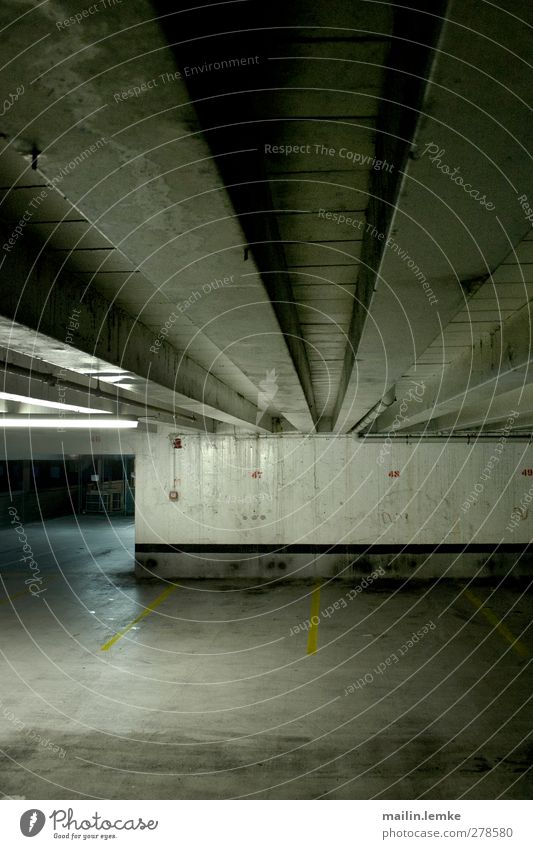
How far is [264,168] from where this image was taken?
1950mm

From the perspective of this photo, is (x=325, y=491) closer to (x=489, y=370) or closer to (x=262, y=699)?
(x=262, y=699)

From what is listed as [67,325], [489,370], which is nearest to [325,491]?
[489,370]

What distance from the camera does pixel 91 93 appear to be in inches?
43.0

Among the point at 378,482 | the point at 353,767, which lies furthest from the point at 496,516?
the point at 353,767

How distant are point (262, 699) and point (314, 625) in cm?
299

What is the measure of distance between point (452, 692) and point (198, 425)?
6.56m

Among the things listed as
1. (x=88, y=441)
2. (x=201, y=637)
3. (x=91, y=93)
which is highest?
(x=91, y=93)

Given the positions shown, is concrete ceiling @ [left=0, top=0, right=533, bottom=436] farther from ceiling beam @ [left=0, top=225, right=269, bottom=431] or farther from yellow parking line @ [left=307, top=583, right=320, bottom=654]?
yellow parking line @ [left=307, top=583, right=320, bottom=654]

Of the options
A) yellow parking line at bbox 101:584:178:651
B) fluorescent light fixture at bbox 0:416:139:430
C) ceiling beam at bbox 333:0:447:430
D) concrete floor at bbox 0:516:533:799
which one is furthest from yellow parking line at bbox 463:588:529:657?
ceiling beam at bbox 333:0:447:430

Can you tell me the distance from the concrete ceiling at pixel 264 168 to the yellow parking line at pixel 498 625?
249 inches

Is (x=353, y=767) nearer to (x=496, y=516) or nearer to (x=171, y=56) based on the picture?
(x=171, y=56)

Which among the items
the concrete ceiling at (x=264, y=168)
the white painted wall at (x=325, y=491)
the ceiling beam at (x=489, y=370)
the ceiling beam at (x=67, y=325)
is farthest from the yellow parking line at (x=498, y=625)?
the ceiling beam at (x=67, y=325)

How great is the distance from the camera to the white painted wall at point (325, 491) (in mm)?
13273

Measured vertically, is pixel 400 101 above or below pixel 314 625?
above
